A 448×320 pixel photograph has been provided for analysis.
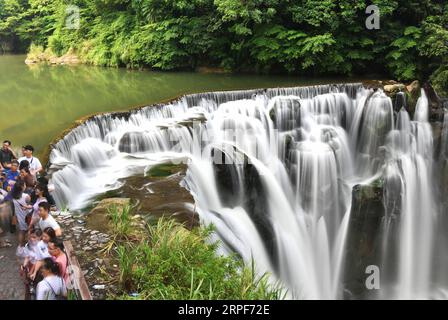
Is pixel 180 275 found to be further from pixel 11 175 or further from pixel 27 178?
pixel 11 175

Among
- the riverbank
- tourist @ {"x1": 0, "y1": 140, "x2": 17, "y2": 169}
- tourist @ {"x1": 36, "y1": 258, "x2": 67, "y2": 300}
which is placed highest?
the riverbank

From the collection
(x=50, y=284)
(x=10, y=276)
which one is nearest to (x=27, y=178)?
(x=10, y=276)

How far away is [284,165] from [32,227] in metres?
8.64

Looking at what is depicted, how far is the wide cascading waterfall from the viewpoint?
10.5m

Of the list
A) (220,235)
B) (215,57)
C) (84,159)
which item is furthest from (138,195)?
(215,57)

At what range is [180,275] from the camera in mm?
5961

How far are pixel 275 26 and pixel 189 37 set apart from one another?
481cm

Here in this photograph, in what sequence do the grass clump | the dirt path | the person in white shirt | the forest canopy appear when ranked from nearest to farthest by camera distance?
the grass clump → the dirt path → the person in white shirt → the forest canopy

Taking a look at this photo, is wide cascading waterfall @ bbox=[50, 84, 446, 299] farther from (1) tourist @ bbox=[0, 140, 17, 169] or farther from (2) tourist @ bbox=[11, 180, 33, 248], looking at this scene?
(2) tourist @ bbox=[11, 180, 33, 248]

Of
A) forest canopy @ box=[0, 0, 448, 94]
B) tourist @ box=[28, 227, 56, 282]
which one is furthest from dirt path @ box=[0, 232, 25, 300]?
forest canopy @ box=[0, 0, 448, 94]

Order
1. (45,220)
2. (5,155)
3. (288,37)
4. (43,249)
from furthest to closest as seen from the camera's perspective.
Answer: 1. (288,37)
2. (5,155)
3. (45,220)
4. (43,249)

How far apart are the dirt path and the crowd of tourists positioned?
0.11 metres

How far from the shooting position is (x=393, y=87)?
15062mm

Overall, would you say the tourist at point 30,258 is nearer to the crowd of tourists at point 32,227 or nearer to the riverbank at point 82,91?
the crowd of tourists at point 32,227
